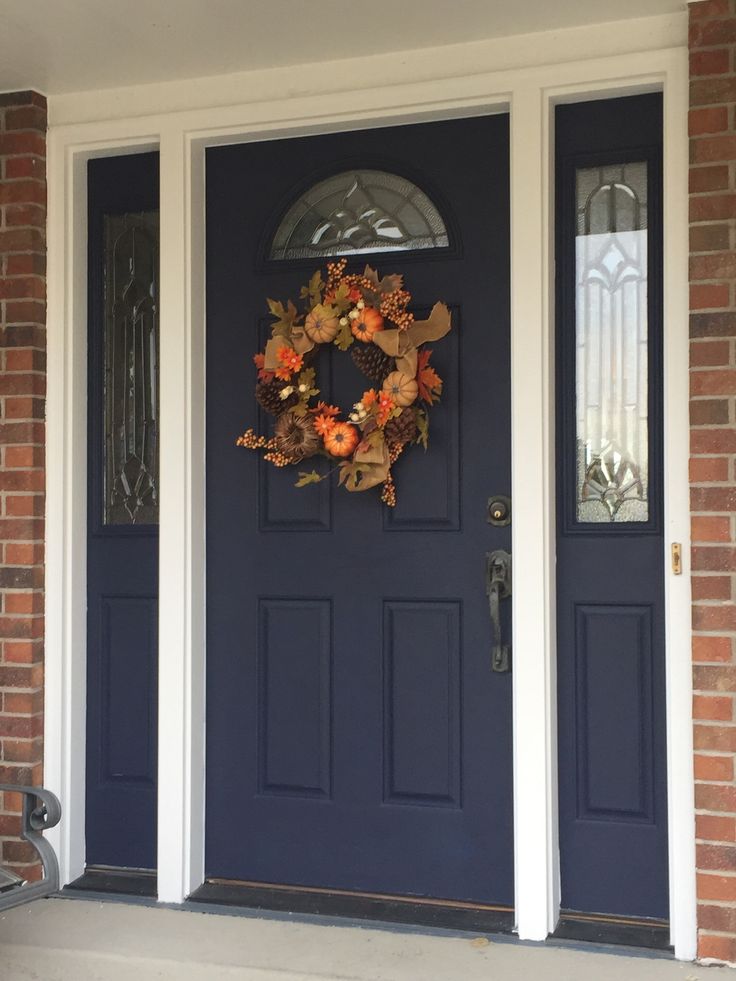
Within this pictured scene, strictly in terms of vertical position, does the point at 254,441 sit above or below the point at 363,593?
above

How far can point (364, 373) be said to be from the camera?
318 centimetres

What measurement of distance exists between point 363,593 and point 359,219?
3.65ft

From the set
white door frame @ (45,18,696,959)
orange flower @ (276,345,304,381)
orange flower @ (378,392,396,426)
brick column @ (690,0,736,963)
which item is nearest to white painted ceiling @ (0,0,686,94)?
white door frame @ (45,18,696,959)

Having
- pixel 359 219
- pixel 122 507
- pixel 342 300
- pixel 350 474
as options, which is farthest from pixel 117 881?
pixel 359 219

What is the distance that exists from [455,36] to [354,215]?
1.89 feet

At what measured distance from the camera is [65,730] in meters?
3.38

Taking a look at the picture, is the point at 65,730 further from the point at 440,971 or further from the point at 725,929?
the point at 725,929

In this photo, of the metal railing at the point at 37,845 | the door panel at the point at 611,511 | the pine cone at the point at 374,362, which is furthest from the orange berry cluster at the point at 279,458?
the metal railing at the point at 37,845

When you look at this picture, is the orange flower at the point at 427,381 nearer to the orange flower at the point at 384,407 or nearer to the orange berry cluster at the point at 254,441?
the orange flower at the point at 384,407

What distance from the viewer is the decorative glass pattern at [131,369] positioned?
3.46 meters

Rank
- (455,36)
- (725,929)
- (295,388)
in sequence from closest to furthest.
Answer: (725,929) < (455,36) < (295,388)

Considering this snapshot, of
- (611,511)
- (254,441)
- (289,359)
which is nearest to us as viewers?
(611,511)

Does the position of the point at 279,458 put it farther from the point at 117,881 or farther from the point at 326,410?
the point at 117,881

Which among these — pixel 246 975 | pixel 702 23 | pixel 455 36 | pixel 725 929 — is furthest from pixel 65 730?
pixel 702 23
